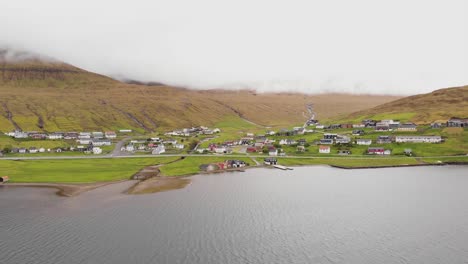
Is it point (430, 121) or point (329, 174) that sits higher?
point (430, 121)

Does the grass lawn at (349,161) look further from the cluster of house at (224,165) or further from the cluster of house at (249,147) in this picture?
the cluster of house at (224,165)

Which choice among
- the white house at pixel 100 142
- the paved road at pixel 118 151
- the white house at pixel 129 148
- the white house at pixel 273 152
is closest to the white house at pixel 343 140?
the white house at pixel 273 152

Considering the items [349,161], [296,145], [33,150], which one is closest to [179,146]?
[296,145]

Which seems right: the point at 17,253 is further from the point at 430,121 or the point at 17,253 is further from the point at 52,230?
the point at 430,121

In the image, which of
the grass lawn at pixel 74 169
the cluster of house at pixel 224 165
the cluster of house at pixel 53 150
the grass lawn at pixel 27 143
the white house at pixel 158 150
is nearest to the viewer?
the grass lawn at pixel 74 169

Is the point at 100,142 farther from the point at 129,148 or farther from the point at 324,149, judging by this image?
the point at 324,149

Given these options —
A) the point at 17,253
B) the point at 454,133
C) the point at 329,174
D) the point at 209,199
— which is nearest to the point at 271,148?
the point at 329,174

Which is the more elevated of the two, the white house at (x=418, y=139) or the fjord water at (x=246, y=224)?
the white house at (x=418, y=139)
